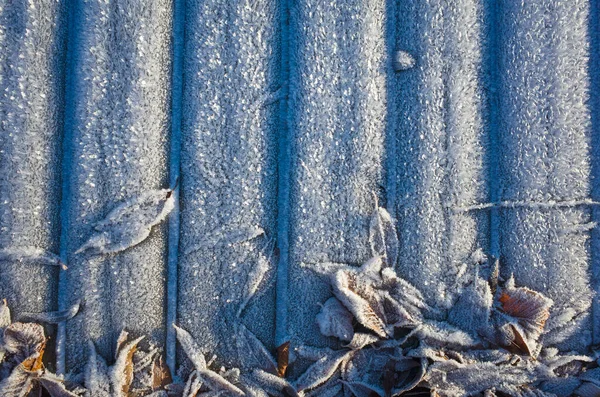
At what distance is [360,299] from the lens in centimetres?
64

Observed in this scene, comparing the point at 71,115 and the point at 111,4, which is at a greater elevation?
the point at 111,4

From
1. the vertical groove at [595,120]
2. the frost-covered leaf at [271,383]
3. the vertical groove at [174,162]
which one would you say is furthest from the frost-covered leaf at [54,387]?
the vertical groove at [595,120]

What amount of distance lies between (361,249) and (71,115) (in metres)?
0.42

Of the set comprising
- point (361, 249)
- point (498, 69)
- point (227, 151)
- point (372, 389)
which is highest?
point (498, 69)

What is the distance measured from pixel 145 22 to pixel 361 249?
415 mm

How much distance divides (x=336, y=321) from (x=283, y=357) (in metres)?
0.09

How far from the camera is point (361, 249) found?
0.66 meters

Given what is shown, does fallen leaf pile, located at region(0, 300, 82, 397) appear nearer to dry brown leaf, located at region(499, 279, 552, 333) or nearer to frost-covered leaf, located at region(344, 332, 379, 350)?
frost-covered leaf, located at region(344, 332, 379, 350)

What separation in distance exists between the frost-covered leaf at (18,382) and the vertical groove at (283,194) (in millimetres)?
308

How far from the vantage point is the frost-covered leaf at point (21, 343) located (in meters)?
0.61

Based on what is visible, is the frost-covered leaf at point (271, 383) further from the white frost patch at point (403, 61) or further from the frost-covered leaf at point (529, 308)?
the white frost patch at point (403, 61)

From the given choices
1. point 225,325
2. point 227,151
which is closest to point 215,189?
point 227,151

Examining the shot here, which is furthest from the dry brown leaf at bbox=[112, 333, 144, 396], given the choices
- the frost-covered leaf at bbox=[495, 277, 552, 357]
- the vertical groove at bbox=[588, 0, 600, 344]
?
the vertical groove at bbox=[588, 0, 600, 344]

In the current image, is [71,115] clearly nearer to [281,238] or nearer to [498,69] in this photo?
[281,238]
